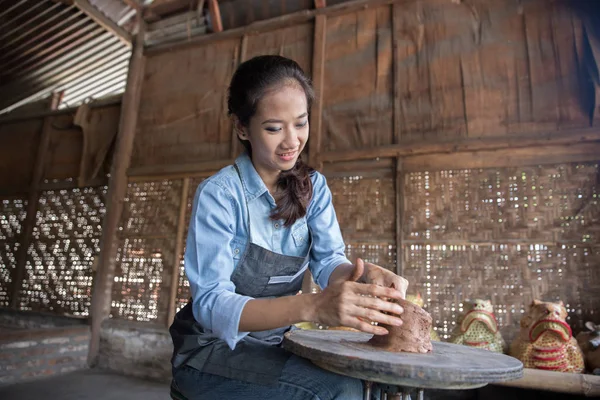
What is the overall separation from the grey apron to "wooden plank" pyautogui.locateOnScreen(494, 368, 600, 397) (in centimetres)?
190

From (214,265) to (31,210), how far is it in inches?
227

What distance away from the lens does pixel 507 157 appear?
3543 millimetres

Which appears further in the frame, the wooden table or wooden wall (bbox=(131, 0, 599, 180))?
wooden wall (bbox=(131, 0, 599, 180))

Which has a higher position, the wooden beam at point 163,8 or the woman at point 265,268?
the wooden beam at point 163,8

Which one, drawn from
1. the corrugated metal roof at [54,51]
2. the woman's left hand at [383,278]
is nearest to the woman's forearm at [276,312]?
the woman's left hand at [383,278]

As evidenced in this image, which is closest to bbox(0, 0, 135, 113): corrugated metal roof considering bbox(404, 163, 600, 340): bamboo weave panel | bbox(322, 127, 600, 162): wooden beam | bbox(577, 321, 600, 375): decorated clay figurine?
bbox(322, 127, 600, 162): wooden beam

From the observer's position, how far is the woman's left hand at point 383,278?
1.41 meters

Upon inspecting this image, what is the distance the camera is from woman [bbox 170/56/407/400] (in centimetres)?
126

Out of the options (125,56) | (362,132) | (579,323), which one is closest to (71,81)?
(125,56)

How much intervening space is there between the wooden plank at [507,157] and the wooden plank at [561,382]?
5.44 feet

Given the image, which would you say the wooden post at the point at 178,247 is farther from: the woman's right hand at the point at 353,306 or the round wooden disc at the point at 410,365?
the woman's right hand at the point at 353,306

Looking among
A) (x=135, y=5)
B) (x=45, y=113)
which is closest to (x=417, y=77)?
(x=135, y=5)

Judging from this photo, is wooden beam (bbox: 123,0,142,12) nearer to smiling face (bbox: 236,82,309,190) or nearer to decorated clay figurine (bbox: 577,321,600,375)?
smiling face (bbox: 236,82,309,190)

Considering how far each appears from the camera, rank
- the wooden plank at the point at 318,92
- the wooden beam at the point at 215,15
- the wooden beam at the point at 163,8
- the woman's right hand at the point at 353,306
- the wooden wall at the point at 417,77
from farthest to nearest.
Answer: the wooden beam at the point at 163,8, the wooden beam at the point at 215,15, the wooden plank at the point at 318,92, the wooden wall at the point at 417,77, the woman's right hand at the point at 353,306
